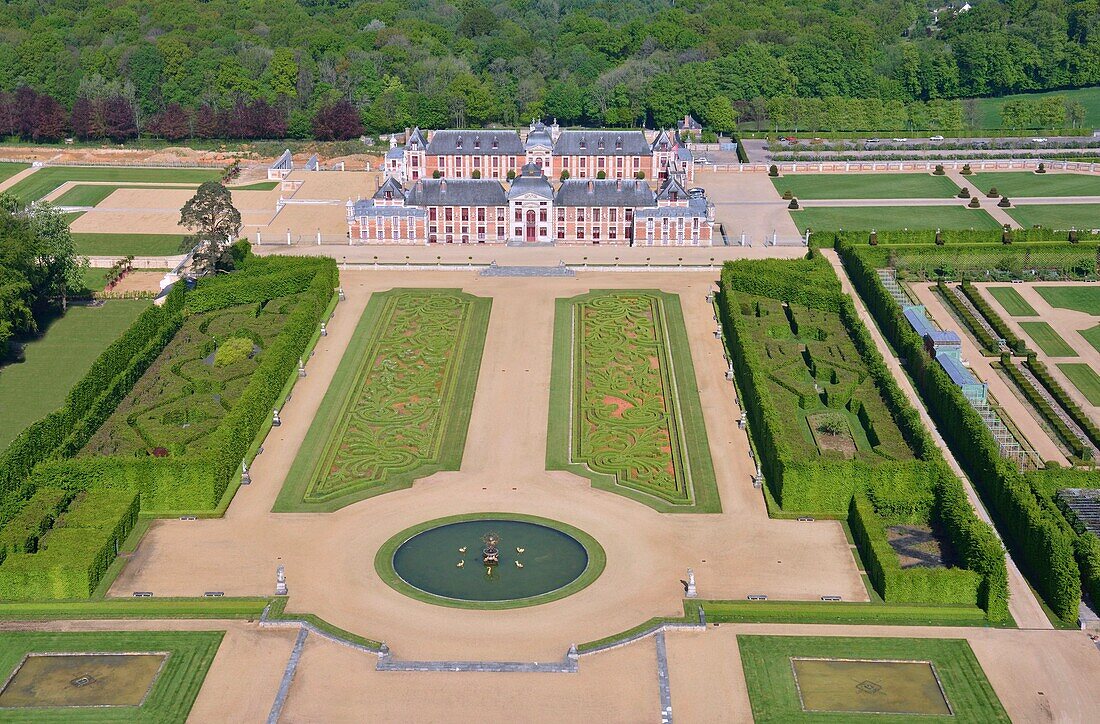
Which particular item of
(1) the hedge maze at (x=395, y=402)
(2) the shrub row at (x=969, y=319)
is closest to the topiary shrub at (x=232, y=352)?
(1) the hedge maze at (x=395, y=402)

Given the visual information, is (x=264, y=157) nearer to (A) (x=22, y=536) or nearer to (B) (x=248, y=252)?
(B) (x=248, y=252)

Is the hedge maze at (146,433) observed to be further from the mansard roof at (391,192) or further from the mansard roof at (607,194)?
the mansard roof at (607,194)

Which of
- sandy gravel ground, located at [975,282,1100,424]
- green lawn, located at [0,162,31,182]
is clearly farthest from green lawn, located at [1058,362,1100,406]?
green lawn, located at [0,162,31,182]

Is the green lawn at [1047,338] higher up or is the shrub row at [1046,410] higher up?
the green lawn at [1047,338]

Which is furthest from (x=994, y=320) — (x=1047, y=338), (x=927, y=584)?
(x=927, y=584)

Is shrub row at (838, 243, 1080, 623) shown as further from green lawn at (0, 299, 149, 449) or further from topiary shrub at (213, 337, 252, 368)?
green lawn at (0, 299, 149, 449)

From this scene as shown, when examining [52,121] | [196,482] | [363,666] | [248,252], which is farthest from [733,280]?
[52,121]
